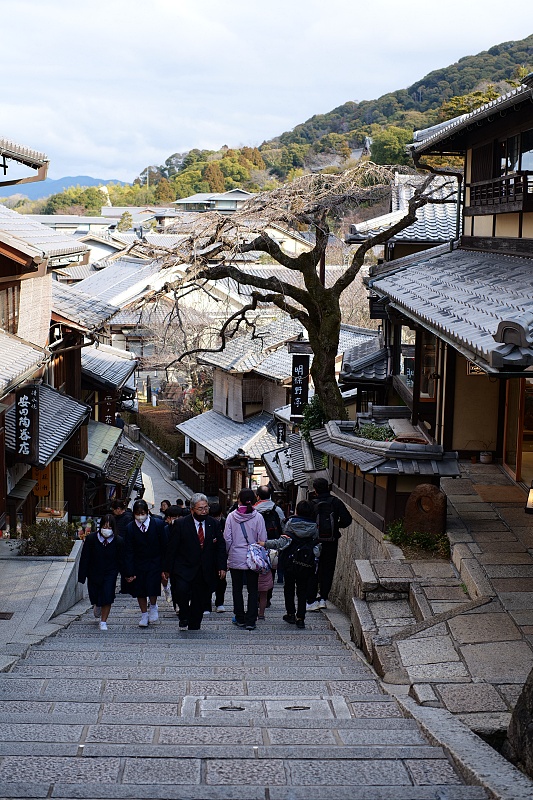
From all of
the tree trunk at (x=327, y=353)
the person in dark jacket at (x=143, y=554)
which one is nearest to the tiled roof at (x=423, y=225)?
the tree trunk at (x=327, y=353)

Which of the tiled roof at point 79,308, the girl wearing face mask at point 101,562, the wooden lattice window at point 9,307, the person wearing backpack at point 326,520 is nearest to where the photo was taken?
the girl wearing face mask at point 101,562

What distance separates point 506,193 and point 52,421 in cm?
1165

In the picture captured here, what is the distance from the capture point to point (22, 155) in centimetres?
1644

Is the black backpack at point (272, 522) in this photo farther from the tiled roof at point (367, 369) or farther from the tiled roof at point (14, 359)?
the tiled roof at point (367, 369)

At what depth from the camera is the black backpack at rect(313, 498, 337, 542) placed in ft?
35.9

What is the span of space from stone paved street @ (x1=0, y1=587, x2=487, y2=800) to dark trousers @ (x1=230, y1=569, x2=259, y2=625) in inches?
59.5

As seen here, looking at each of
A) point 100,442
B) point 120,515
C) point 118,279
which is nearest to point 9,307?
point 120,515

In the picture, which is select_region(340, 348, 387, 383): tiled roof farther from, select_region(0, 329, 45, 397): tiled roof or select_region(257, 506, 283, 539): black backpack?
select_region(257, 506, 283, 539): black backpack

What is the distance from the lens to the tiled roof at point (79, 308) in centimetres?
2222

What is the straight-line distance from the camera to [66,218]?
10038 centimetres

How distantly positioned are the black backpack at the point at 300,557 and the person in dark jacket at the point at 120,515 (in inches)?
97.6

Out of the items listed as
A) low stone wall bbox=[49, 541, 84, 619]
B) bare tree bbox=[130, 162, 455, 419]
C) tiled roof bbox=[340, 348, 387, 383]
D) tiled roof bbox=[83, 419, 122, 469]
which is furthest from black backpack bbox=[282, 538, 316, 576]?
tiled roof bbox=[83, 419, 122, 469]

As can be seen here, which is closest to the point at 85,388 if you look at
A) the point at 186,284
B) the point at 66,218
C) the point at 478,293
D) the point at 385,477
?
the point at 186,284

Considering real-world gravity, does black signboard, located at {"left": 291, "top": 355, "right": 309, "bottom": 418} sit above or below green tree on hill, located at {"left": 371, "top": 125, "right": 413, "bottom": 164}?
below
